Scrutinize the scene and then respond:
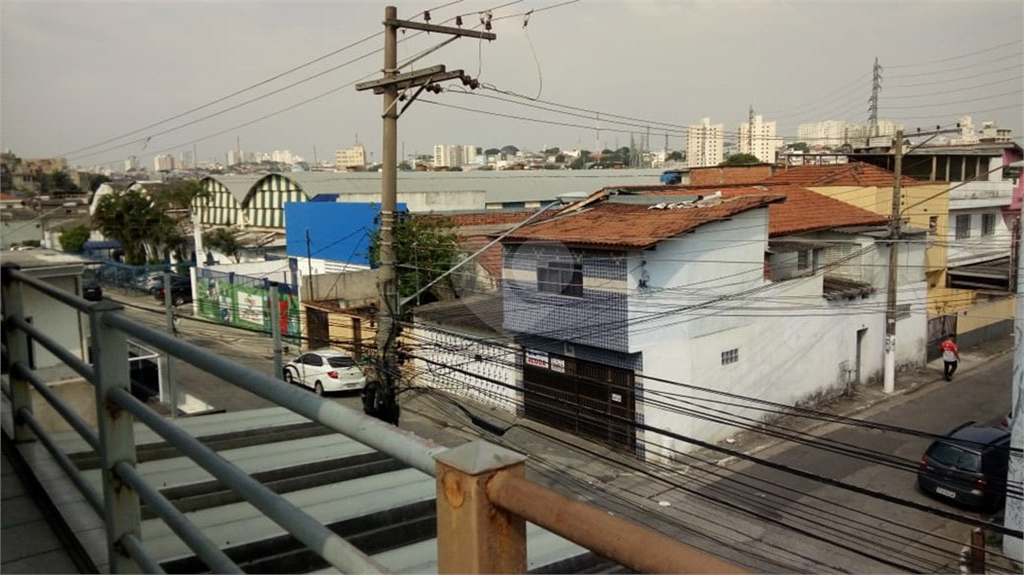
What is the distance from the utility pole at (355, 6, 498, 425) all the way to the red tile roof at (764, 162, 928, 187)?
1234cm

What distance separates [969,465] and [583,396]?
5.31m

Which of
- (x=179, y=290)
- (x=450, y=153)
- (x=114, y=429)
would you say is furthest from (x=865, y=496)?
(x=450, y=153)

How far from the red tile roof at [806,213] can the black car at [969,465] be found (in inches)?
196

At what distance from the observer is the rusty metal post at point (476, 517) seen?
2.72 feet

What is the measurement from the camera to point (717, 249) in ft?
40.7

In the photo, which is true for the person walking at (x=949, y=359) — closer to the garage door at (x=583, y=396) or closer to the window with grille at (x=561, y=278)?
the garage door at (x=583, y=396)

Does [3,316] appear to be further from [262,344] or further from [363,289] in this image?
[262,344]

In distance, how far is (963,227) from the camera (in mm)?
20953

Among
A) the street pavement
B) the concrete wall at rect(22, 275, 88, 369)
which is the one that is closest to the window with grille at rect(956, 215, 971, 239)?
the street pavement

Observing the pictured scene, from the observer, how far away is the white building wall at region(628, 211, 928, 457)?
11773 millimetres

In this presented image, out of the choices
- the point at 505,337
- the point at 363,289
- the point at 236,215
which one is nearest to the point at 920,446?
the point at 505,337

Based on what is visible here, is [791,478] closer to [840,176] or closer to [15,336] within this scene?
[840,176]

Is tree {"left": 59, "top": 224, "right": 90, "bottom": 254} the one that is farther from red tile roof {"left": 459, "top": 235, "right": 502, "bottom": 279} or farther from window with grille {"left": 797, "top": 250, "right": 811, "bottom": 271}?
window with grille {"left": 797, "top": 250, "right": 811, "bottom": 271}

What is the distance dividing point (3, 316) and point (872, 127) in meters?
33.9
